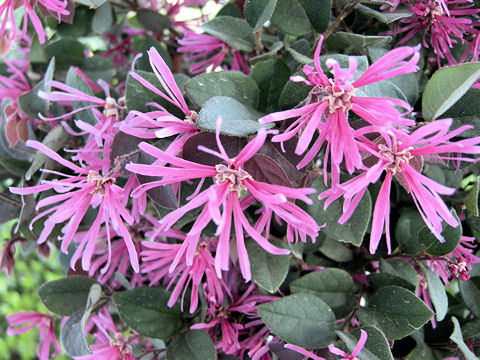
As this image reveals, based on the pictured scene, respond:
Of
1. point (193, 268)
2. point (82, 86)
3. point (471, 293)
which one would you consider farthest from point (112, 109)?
point (471, 293)

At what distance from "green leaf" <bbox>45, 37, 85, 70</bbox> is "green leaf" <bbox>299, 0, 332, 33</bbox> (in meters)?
0.29

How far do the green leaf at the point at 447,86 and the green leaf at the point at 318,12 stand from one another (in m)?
0.13

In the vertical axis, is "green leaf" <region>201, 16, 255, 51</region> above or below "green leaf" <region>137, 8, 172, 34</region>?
above

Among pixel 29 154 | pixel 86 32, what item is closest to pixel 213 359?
pixel 29 154

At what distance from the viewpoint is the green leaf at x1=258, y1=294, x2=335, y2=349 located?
380 millimetres

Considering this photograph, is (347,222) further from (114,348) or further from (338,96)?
(114,348)

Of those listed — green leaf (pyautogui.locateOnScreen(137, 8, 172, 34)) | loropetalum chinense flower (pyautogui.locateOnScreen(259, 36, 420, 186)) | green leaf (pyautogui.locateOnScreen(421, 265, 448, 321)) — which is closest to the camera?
loropetalum chinense flower (pyautogui.locateOnScreen(259, 36, 420, 186))

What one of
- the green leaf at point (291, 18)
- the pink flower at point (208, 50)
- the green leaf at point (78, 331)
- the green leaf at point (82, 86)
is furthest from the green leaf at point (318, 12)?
the green leaf at point (78, 331)

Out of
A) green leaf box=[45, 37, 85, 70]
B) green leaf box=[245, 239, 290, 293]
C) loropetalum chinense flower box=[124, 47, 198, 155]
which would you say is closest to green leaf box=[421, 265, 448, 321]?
green leaf box=[245, 239, 290, 293]

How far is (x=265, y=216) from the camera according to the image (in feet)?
1.22

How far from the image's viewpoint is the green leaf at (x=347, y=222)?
362mm

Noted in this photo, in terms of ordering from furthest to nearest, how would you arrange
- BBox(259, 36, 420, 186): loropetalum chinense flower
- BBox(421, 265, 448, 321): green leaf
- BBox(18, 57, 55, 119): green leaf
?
BBox(18, 57, 55, 119): green leaf
BBox(421, 265, 448, 321): green leaf
BBox(259, 36, 420, 186): loropetalum chinense flower

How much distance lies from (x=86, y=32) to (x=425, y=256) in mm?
478

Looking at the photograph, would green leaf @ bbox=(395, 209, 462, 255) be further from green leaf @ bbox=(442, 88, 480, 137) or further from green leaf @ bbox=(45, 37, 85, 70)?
green leaf @ bbox=(45, 37, 85, 70)
